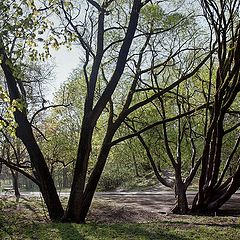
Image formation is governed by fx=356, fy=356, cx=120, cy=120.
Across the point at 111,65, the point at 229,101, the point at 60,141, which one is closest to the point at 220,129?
the point at 229,101

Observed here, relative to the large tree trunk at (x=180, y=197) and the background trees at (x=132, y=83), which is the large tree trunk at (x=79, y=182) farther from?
the large tree trunk at (x=180, y=197)

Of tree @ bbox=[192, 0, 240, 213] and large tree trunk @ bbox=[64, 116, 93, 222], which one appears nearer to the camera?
large tree trunk @ bbox=[64, 116, 93, 222]

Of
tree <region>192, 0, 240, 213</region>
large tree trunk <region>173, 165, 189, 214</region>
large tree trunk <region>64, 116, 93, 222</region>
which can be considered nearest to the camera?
large tree trunk <region>64, 116, 93, 222</region>

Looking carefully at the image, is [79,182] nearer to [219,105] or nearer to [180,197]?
[219,105]

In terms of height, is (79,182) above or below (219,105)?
below

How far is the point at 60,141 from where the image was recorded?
Result: 1812cm

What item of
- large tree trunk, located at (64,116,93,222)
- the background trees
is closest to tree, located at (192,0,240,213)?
the background trees

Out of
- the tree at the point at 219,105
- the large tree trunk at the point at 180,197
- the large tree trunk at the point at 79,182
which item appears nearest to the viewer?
the large tree trunk at the point at 79,182

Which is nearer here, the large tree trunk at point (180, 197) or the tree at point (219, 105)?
the tree at point (219, 105)

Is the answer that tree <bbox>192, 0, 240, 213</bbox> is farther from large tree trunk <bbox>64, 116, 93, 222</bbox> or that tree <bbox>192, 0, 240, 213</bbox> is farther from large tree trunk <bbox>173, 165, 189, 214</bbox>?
large tree trunk <bbox>64, 116, 93, 222</bbox>

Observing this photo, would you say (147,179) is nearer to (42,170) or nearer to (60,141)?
(60,141)

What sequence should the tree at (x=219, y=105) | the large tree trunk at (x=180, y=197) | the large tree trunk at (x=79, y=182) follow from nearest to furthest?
the large tree trunk at (x=79, y=182)
the tree at (x=219, y=105)
the large tree trunk at (x=180, y=197)

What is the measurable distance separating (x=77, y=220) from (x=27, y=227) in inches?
65.5

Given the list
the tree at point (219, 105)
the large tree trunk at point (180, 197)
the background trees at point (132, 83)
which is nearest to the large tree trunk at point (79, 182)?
the background trees at point (132, 83)
